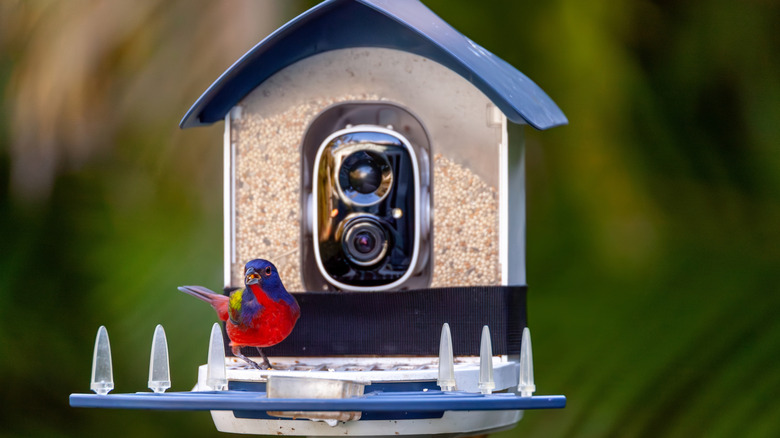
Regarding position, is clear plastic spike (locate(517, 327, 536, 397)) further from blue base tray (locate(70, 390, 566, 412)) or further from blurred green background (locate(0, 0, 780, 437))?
blurred green background (locate(0, 0, 780, 437))

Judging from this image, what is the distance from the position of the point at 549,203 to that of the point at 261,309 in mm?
2540

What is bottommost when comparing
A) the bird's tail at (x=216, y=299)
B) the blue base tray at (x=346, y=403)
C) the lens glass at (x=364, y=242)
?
the blue base tray at (x=346, y=403)

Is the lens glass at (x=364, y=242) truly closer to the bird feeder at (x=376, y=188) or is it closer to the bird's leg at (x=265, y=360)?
the bird feeder at (x=376, y=188)

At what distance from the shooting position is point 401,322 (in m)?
4.48

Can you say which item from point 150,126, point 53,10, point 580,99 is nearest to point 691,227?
point 580,99

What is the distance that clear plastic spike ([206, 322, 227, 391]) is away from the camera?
3732mm

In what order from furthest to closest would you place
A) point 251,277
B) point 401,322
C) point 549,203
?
1. point 549,203
2. point 401,322
3. point 251,277

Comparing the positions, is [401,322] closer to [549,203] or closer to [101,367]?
[101,367]

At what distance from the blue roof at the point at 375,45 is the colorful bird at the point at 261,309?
0.68 m

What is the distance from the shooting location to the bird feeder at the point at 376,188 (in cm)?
446

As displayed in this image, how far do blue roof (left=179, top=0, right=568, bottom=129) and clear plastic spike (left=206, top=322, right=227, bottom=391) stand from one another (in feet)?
3.38

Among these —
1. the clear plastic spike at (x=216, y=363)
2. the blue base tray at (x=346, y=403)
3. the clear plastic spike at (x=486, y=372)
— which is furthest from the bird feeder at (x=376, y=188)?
the blue base tray at (x=346, y=403)

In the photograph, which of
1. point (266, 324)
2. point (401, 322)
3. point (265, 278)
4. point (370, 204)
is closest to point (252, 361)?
point (266, 324)

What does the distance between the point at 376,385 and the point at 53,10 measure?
3.69 m
